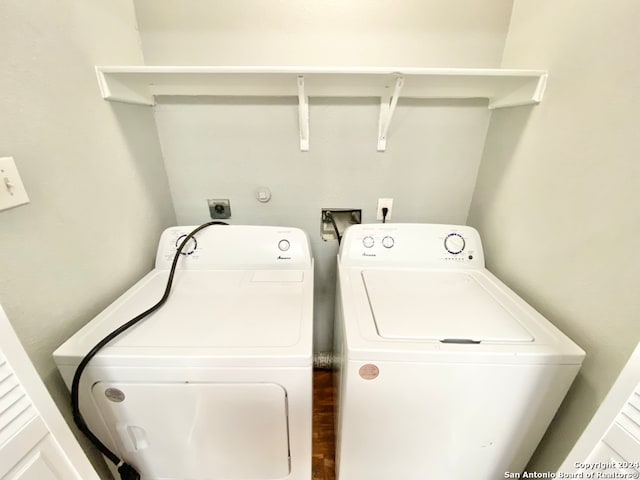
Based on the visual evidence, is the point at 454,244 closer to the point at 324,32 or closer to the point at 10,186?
the point at 324,32

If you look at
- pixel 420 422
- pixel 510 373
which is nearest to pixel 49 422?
pixel 420 422

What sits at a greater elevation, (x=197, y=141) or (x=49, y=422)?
(x=197, y=141)

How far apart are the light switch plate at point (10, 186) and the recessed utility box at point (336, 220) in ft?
3.63

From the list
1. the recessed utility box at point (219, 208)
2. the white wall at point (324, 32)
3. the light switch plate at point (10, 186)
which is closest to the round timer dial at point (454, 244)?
the white wall at point (324, 32)

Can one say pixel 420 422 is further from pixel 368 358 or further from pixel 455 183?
pixel 455 183

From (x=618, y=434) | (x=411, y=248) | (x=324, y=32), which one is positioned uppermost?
(x=324, y=32)

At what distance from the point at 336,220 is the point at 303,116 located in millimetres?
564

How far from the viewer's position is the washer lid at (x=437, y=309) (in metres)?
0.79

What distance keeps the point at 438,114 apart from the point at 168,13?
1281 mm

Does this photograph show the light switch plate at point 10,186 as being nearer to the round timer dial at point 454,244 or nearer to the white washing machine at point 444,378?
the white washing machine at point 444,378

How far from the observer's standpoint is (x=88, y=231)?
90 cm

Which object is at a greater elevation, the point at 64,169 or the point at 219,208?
the point at 64,169

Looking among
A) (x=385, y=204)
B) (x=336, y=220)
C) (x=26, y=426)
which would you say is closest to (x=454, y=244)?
(x=385, y=204)

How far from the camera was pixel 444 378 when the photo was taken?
2.47 feet
